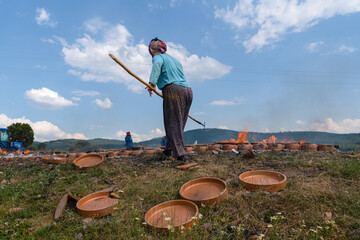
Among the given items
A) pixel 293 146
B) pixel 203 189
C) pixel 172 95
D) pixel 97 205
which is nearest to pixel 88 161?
pixel 97 205

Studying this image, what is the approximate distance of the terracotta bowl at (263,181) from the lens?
136 inches

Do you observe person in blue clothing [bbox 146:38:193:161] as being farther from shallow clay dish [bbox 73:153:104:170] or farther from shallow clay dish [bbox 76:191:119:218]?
shallow clay dish [bbox 76:191:119:218]

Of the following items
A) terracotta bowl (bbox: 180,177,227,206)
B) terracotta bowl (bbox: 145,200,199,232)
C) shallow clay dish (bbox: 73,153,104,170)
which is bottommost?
terracotta bowl (bbox: 145,200,199,232)

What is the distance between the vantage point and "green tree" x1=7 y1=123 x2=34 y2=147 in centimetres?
3036

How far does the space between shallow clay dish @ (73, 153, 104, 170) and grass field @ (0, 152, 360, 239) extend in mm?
224

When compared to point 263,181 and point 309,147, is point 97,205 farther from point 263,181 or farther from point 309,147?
point 309,147

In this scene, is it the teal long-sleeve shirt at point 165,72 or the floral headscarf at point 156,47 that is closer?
the teal long-sleeve shirt at point 165,72

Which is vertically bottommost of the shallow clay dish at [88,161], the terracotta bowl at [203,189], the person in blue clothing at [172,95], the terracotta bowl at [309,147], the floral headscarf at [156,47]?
the terracotta bowl at [203,189]

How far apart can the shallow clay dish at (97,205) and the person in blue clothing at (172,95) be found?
2091mm

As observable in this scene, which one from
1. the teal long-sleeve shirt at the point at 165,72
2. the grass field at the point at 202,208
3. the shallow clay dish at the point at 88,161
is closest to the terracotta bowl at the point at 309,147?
the grass field at the point at 202,208

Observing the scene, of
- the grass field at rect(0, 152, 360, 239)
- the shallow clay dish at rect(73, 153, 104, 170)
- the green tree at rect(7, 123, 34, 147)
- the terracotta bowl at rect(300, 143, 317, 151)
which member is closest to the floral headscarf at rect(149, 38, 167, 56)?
the grass field at rect(0, 152, 360, 239)

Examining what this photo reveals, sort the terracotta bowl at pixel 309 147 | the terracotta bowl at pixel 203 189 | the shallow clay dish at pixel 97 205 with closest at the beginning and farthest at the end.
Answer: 1. the shallow clay dish at pixel 97 205
2. the terracotta bowl at pixel 203 189
3. the terracotta bowl at pixel 309 147

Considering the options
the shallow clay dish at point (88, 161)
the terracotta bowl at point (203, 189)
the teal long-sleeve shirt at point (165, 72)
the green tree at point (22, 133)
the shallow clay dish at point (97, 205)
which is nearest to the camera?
the shallow clay dish at point (97, 205)

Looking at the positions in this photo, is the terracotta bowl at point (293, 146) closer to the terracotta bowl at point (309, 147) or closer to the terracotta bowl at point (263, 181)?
the terracotta bowl at point (309, 147)
